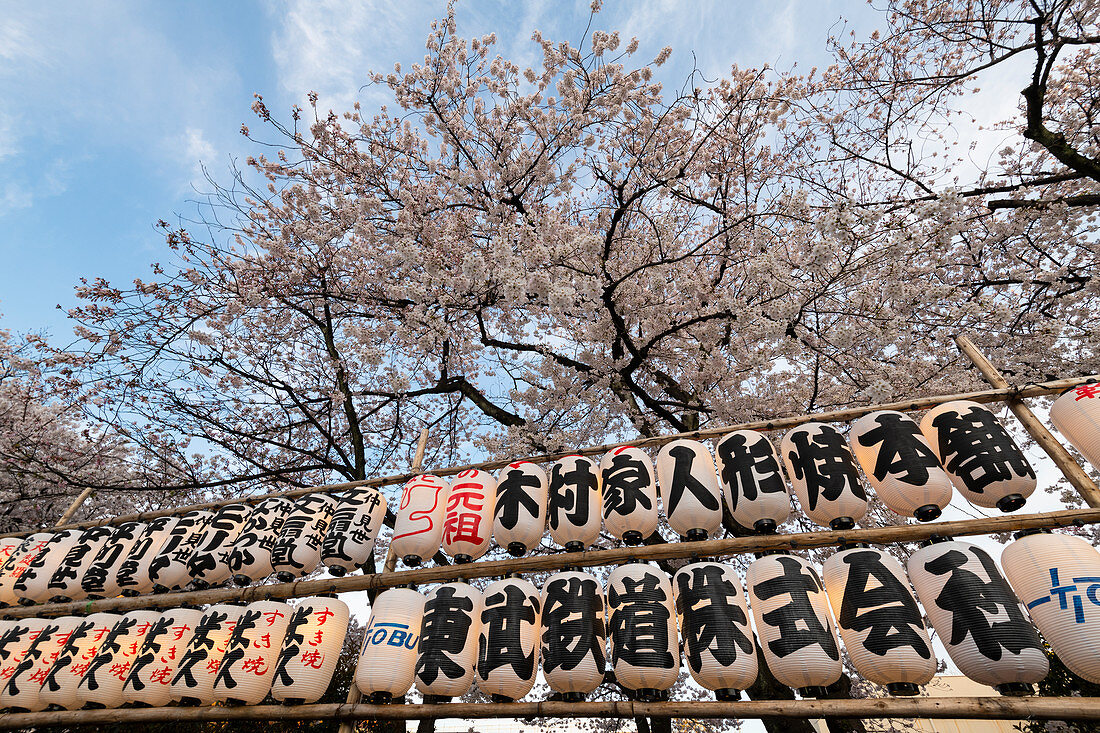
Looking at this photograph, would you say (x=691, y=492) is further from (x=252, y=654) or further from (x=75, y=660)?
(x=75, y=660)

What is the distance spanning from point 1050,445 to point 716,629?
10.7 ft

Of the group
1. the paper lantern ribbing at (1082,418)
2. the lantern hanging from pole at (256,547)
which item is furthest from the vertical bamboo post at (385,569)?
the paper lantern ribbing at (1082,418)

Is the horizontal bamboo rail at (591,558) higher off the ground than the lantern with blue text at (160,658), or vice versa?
the horizontal bamboo rail at (591,558)

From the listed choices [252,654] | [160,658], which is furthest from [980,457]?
[160,658]

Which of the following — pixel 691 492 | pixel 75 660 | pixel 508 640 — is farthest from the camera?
pixel 75 660

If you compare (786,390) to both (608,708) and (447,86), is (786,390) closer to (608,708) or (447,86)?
(608,708)

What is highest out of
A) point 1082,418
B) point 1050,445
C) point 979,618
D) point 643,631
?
point 1082,418

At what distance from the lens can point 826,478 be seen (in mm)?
3996

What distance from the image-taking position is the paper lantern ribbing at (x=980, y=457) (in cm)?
354

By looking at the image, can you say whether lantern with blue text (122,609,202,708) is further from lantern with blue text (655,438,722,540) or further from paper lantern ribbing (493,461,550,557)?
lantern with blue text (655,438,722,540)

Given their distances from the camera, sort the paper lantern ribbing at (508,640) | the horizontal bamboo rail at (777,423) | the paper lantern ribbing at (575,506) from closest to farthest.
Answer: the paper lantern ribbing at (508,640) → the horizontal bamboo rail at (777,423) → the paper lantern ribbing at (575,506)

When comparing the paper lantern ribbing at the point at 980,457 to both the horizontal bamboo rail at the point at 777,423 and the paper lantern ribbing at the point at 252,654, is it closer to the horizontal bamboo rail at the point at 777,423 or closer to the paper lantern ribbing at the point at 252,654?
the horizontal bamboo rail at the point at 777,423

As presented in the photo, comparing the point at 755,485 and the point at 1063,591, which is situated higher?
the point at 755,485

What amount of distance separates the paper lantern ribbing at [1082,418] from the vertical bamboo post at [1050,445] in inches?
4.3
